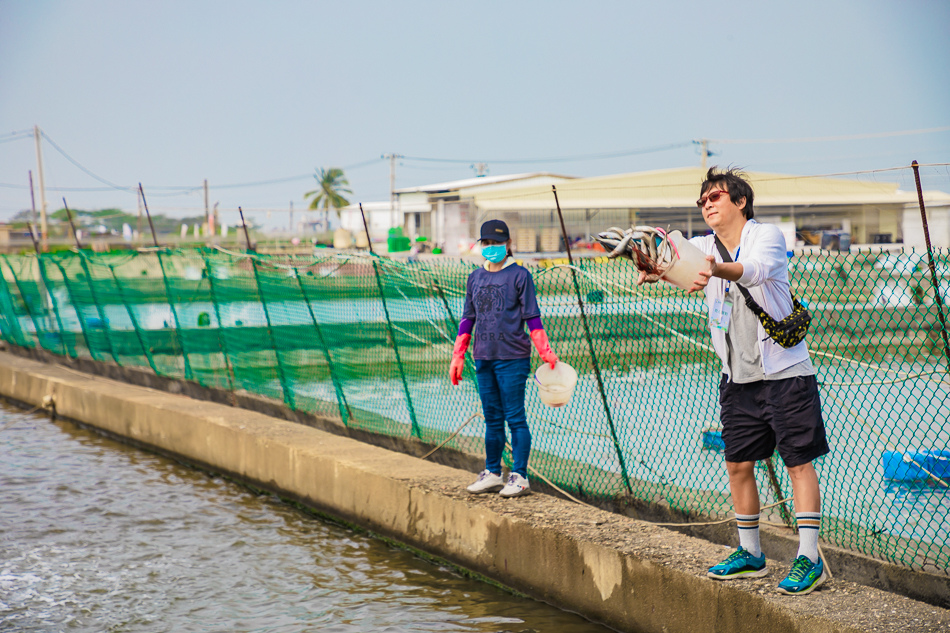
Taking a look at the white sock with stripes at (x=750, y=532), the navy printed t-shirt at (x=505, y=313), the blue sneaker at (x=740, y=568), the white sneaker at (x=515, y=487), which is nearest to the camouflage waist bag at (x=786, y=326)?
the white sock with stripes at (x=750, y=532)

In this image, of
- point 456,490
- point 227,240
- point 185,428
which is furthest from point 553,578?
point 227,240

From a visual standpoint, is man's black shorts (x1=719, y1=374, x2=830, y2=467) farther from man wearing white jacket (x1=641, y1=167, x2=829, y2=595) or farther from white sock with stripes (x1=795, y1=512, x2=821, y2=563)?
white sock with stripes (x1=795, y1=512, x2=821, y2=563)

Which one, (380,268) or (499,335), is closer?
(499,335)

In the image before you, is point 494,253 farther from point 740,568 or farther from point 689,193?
point 689,193

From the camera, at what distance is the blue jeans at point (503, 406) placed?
5.69 m

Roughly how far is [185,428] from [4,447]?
2.18m

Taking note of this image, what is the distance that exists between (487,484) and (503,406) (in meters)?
0.51

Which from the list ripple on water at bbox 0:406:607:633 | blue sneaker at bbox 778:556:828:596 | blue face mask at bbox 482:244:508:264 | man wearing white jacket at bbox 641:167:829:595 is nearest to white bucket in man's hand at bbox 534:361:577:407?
blue face mask at bbox 482:244:508:264

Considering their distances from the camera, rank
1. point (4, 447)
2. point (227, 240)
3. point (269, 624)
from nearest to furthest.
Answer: point (269, 624)
point (4, 447)
point (227, 240)

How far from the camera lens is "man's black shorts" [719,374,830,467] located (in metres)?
3.65

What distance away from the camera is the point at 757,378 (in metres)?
3.76

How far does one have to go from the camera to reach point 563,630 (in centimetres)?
465

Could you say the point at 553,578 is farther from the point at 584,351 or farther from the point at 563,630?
the point at 584,351

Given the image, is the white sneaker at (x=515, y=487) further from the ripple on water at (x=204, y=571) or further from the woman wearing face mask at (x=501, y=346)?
the ripple on water at (x=204, y=571)
